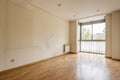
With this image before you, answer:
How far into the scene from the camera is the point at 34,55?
3561 mm

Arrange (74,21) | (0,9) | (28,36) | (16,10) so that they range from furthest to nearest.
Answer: (74,21) → (28,36) → (16,10) → (0,9)

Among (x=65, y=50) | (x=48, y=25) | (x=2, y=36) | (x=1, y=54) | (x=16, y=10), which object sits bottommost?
(x=65, y=50)

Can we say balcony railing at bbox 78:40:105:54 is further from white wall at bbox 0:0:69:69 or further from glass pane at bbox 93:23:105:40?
white wall at bbox 0:0:69:69

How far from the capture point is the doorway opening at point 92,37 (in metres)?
5.75

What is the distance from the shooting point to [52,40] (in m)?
4.58

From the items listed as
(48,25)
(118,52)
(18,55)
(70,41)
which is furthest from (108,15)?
(18,55)

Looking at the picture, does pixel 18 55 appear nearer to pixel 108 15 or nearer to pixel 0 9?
pixel 0 9

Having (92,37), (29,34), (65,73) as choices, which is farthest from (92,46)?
(29,34)

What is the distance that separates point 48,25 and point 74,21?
2.51 meters

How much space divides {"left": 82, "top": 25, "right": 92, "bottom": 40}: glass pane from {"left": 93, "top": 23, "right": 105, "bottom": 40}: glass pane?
0.36 metres

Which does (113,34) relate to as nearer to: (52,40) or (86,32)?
(86,32)

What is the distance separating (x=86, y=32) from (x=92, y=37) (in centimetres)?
61

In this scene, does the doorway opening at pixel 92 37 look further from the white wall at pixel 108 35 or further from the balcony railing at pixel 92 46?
the white wall at pixel 108 35

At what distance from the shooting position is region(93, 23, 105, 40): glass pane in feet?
18.5
